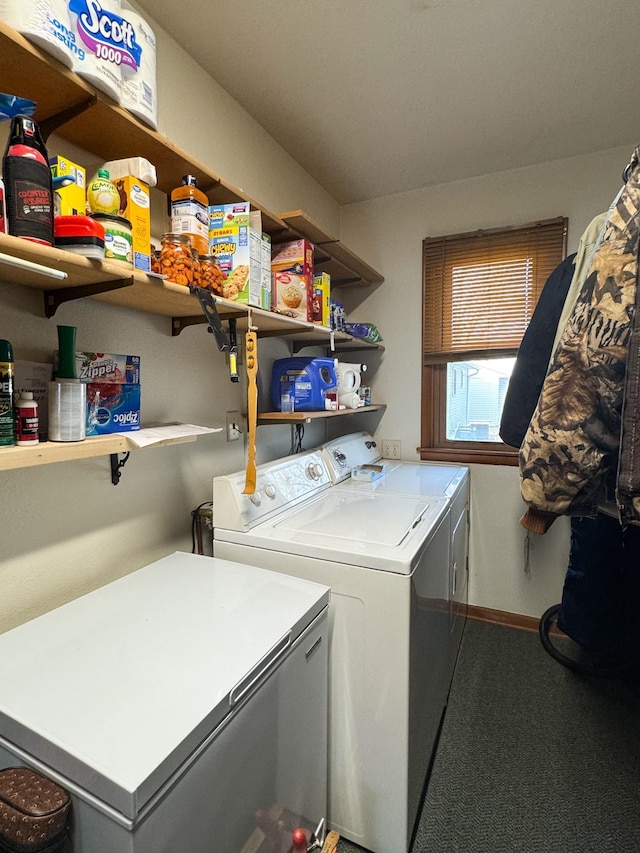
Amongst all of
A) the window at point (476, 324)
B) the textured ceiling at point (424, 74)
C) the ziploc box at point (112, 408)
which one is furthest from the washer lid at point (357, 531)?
the textured ceiling at point (424, 74)

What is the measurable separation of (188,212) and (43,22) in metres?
0.46

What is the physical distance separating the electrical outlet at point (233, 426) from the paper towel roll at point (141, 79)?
3.29 ft

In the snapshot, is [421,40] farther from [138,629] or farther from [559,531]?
[559,531]

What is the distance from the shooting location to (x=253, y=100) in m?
1.79

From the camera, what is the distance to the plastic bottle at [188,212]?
1235 mm

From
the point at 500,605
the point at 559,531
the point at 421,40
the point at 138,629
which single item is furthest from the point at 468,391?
the point at 138,629

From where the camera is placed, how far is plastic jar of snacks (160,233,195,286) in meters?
1.16

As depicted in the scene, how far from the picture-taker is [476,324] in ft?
8.09

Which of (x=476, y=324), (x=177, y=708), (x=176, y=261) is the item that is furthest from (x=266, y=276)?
(x=476, y=324)

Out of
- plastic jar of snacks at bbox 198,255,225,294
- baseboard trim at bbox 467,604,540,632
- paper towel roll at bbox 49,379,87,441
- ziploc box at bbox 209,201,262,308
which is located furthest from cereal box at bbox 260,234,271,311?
baseboard trim at bbox 467,604,540,632

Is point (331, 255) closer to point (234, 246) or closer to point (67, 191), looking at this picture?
point (234, 246)

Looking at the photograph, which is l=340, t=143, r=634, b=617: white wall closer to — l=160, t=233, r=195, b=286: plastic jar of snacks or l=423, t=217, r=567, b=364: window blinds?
l=423, t=217, r=567, b=364: window blinds

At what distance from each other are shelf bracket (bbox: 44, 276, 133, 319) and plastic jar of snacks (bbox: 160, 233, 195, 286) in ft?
0.56

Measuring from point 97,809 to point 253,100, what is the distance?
223 centimetres
